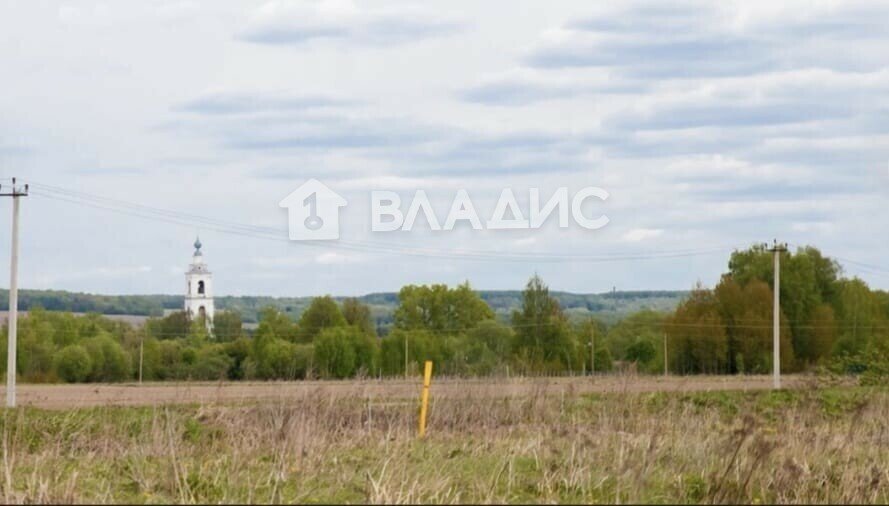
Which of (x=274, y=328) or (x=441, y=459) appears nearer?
(x=441, y=459)

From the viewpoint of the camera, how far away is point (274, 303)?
124 m

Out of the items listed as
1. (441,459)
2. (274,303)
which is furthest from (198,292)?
(441,459)

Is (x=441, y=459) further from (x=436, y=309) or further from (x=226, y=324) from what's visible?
(x=226, y=324)

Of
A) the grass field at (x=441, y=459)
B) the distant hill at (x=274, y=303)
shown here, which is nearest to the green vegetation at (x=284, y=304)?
the distant hill at (x=274, y=303)

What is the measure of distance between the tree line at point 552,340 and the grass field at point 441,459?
43.0 meters

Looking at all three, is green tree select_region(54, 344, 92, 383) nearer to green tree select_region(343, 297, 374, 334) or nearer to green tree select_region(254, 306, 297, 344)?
green tree select_region(254, 306, 297, 344)

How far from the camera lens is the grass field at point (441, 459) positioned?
15.2 metres

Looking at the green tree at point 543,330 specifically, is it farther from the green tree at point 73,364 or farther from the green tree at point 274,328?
the green tree at point 73,364

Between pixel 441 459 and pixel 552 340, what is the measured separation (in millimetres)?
64169

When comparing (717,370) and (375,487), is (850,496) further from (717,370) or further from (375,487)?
(717,370)

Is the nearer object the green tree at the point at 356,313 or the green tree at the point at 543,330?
the green tree at the point at 543,330

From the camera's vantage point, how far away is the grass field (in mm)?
15234

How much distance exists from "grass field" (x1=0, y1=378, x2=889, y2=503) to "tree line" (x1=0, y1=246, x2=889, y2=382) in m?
43.0

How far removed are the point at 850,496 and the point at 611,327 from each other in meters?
79.1
